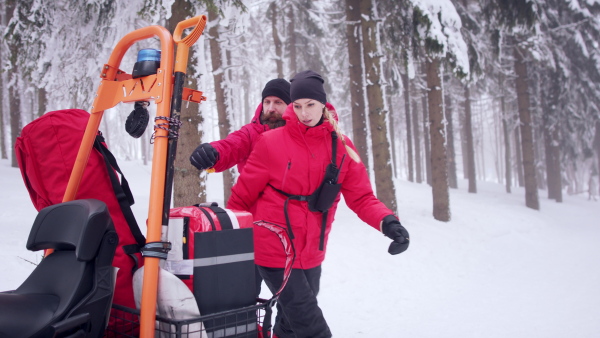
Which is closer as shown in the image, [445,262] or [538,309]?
[538,309]

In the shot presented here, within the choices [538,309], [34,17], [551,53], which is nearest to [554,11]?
[551,53]

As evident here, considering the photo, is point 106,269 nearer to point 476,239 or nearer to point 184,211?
point 184,211

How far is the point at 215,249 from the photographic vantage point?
75.4 inches

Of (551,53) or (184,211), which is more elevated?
(551,53)

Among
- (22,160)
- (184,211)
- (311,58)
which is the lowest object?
(184,211)

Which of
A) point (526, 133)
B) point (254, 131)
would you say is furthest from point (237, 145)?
point (526, 133)

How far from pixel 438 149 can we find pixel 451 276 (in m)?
5.06

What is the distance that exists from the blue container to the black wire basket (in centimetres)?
103

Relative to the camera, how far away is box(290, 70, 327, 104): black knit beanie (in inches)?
114

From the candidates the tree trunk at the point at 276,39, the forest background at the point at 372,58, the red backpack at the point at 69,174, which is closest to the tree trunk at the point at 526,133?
the forest background at the point at 372,58

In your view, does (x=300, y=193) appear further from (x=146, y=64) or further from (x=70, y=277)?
(x=70, y=277)

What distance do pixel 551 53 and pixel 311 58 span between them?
31.3 ft

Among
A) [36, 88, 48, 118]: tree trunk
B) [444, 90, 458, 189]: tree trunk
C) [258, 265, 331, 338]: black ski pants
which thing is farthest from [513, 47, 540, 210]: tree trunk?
[36, 88, 48, 118]: tree trunk

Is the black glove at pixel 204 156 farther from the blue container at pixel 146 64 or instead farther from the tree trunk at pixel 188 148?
the tree trunk at pixel 188 148
